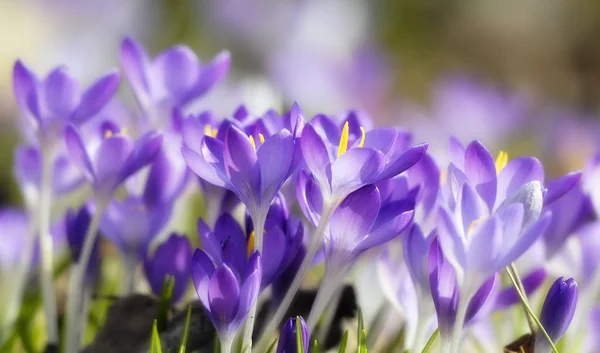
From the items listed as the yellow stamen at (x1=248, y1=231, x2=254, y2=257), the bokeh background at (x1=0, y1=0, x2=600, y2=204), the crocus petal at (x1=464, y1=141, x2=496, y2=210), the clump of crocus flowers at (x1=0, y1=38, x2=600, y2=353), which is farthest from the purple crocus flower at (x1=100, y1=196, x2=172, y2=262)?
the bokeh background at (x1=0, y1=0, x2=600, y2=204)

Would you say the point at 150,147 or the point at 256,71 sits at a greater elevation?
the point at 150,147

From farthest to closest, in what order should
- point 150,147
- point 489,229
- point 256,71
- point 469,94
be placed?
point 256,71 < point 469,94 < point 150,147 < point 489,229

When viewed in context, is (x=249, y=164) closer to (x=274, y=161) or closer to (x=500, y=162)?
(x=274, y=161)

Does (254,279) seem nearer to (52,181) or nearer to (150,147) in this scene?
(150,147)

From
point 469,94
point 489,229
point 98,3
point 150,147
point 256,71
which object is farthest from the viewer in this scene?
point 98,3

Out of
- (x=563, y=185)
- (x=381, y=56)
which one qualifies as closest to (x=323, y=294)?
(x=563, y=185)

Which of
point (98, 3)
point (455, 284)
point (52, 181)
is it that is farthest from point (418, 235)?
point (98, 3)
